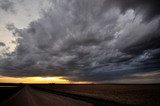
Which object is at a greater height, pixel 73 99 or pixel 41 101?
pixel 73 99

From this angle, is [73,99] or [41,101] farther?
[73,99]

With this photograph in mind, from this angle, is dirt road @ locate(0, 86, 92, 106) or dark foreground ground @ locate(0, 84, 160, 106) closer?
dirt road @ locate(0, 86, 92, 106)

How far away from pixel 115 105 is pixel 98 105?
2.08 meters

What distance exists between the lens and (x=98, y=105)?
2009 centimetres

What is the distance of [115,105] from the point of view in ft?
62.3

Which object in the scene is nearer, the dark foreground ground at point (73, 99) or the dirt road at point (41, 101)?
the dirt road at point (41, 101)
